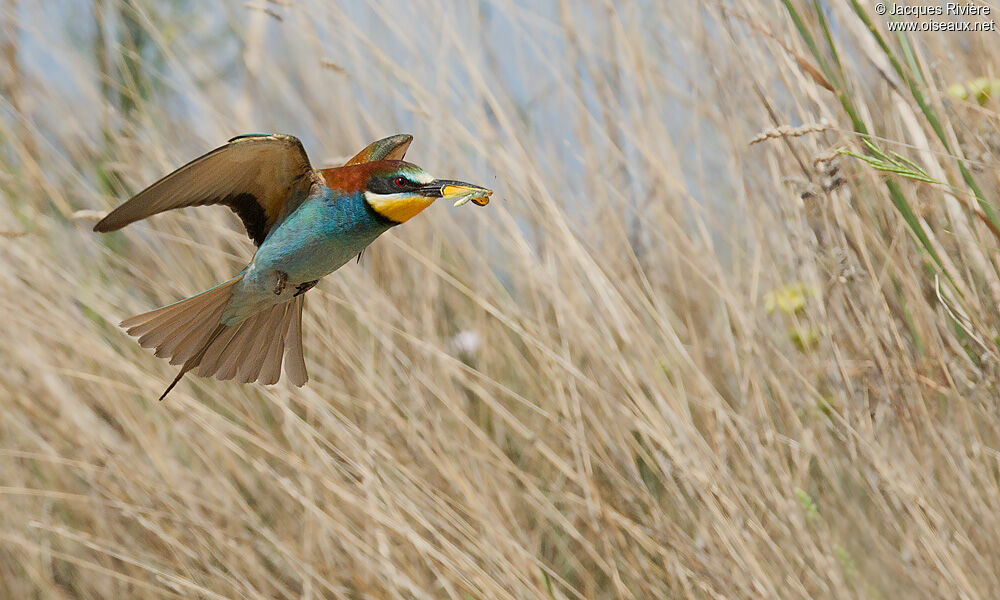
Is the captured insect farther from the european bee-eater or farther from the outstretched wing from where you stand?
the outstretched wing

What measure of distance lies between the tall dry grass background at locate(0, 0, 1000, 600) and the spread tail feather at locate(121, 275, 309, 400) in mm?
466

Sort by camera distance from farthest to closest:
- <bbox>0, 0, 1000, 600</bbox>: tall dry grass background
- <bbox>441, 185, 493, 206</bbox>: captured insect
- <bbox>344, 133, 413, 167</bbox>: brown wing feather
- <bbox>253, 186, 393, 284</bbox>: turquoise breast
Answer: <bbox>0, 0, 1000, 600</bbox>: tall dry grass background → <bbox>344, 133, 413, 167</bbox>: brown wing feather → <bbox>253, 186, 393, 284</bbox>: turquoise breast → <bbox>441, 185, 493, 206</bbox>: captured insect

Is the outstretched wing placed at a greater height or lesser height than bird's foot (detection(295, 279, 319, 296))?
greater

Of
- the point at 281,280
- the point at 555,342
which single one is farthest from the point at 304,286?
the point at 555,342

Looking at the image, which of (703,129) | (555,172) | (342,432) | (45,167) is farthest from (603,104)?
(45,167)

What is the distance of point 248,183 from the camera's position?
536 millimetres

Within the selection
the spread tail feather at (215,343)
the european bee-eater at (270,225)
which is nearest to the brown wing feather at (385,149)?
the european bee-eater at (270,225)

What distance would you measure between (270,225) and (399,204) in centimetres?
12

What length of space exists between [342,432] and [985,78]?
30.2 inches

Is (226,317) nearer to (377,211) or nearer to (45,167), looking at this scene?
(377,211)

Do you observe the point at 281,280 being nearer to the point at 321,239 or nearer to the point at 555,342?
the point at 321,239

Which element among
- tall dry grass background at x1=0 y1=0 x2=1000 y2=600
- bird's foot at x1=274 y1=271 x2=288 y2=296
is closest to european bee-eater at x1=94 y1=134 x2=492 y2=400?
bird's foot at x1=274 y1=271 x2=288 y2=296

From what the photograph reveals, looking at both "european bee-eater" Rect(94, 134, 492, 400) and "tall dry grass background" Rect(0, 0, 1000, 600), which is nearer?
"european bee-eater" Rect(94, 134, 492, 400)

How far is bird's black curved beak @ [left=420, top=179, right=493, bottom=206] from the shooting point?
0.38 metres
